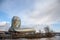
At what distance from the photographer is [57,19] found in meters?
1.68

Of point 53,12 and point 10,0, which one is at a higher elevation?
point 10,0

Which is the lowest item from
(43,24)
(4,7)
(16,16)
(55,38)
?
(55,38)

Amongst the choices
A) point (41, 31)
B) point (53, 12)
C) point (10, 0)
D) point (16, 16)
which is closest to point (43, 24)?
point (41, 31)

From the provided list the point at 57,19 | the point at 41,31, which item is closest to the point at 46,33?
the point at 41,31

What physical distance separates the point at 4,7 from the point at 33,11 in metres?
0.37

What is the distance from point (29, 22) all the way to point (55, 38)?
1.25ft

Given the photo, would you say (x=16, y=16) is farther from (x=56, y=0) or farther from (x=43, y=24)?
(x=56, y=0)

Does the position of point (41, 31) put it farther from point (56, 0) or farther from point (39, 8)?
point (56, 0)

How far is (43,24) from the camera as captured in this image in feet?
5.50

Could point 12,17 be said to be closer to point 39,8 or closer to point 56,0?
point 39,8

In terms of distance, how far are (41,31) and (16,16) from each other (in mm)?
362

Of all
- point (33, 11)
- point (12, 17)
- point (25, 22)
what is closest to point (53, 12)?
point (33, 11)

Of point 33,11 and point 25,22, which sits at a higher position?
point 33,11

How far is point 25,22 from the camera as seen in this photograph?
167cm
